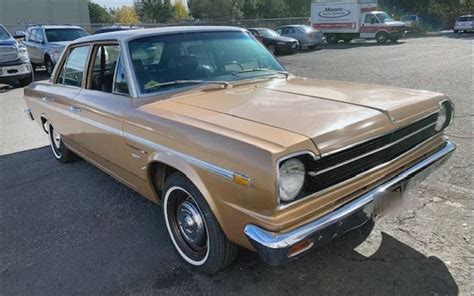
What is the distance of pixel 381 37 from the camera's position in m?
26.0

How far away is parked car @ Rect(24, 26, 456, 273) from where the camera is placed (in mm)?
2340

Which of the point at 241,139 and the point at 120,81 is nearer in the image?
the point at 241,139

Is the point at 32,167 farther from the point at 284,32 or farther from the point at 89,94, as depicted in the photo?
the point at 284,32

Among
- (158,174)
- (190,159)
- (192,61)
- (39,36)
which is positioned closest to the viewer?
(190,159)

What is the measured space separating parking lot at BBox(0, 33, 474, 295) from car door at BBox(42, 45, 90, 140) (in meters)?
0.68

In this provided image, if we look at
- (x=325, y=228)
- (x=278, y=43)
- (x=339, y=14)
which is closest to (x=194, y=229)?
(x=325, y=228)

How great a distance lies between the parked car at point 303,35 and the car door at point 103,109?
850 inches

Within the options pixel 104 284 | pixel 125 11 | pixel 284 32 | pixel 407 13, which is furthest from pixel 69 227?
pixel 125 11

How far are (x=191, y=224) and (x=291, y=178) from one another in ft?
3.33

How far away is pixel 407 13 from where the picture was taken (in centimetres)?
4350

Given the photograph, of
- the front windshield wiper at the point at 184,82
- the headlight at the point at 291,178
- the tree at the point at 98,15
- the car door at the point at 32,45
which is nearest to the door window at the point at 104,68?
the front windshield wiper at the point at 184,82

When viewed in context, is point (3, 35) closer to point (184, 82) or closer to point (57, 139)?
point (57, 139)

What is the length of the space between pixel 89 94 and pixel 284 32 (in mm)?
22690

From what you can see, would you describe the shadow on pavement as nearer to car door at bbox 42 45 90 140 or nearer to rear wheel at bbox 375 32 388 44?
car door at bbox 42 45 90 140
